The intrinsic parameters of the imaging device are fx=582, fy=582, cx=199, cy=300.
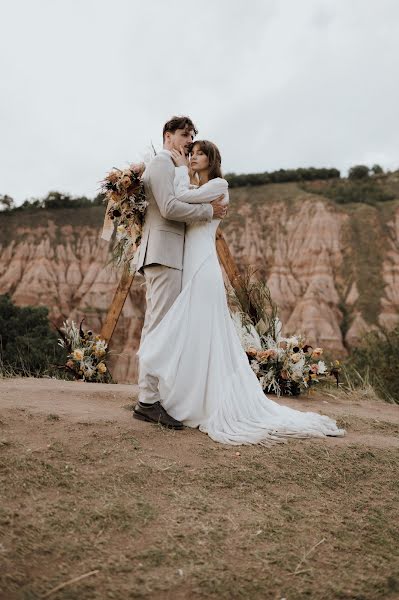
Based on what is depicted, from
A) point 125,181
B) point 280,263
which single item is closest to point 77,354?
point 125,181

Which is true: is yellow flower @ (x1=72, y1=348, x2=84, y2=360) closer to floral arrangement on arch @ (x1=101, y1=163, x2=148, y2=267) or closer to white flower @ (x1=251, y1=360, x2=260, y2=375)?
white flower @ (x1=251, y1=360, x2=260, y2=375)

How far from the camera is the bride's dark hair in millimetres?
5098

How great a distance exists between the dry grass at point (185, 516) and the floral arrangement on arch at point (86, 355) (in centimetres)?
347

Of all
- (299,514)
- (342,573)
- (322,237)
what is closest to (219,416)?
(299,514)

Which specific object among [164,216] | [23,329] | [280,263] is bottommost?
[23,329]

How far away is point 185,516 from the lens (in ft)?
10.6

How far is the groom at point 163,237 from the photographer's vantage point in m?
4.73

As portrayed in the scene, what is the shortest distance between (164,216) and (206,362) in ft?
4.10

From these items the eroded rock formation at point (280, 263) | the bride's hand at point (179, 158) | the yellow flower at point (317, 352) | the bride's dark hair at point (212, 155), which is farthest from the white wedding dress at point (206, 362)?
the eroded rock formation at point (280, 263)

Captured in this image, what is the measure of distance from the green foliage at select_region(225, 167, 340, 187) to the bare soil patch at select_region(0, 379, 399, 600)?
38249 mm

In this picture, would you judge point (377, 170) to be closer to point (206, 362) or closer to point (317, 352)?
point (317, 352)

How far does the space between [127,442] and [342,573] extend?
177 cm

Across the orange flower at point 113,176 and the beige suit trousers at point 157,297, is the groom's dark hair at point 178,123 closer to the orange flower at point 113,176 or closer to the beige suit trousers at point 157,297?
the orange flower at point 113,176

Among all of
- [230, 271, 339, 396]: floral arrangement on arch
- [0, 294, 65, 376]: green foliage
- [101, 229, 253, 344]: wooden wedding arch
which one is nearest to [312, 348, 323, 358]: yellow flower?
[230, 271, 339, 396]: floral arrangement on arch
